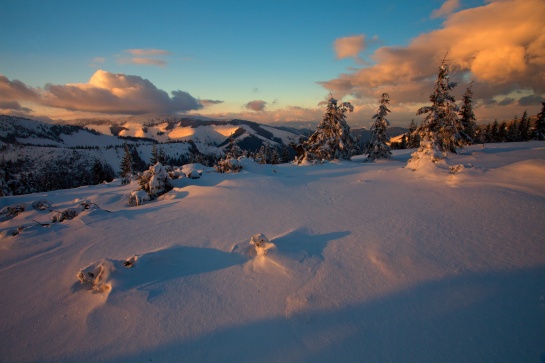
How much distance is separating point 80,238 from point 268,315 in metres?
5.01

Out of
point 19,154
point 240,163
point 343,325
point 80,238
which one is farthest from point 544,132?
point 19,154

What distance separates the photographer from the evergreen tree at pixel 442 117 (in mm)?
19812

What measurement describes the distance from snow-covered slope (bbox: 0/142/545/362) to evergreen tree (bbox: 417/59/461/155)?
1636 cm

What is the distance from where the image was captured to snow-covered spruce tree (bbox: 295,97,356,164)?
22953 millimetres

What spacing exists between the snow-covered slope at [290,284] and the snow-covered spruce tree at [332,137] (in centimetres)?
1719

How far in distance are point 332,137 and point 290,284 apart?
70.4ft

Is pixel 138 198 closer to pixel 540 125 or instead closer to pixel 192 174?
pixel 192 174

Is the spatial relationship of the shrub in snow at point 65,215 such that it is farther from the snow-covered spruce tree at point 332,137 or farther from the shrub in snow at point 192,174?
the snow-covered spruce tree at point 332,137

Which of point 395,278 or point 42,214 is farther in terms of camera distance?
point 42,214

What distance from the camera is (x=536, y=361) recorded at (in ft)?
7.93

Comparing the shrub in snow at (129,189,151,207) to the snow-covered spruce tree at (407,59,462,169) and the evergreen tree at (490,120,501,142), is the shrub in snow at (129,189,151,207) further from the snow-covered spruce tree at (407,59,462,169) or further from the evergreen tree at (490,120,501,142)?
the evergreen tree at (490,120,501,142)

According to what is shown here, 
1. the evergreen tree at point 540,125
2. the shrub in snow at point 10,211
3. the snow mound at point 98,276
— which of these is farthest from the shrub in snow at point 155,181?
the evergreen tree at point 540,125

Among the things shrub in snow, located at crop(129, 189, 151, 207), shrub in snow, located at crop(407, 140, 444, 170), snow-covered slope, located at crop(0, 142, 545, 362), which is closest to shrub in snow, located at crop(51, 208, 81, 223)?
snow-covered slope, located at crop(0, 142, 545, 362)

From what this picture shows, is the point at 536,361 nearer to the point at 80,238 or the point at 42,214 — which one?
the point at 80,238
